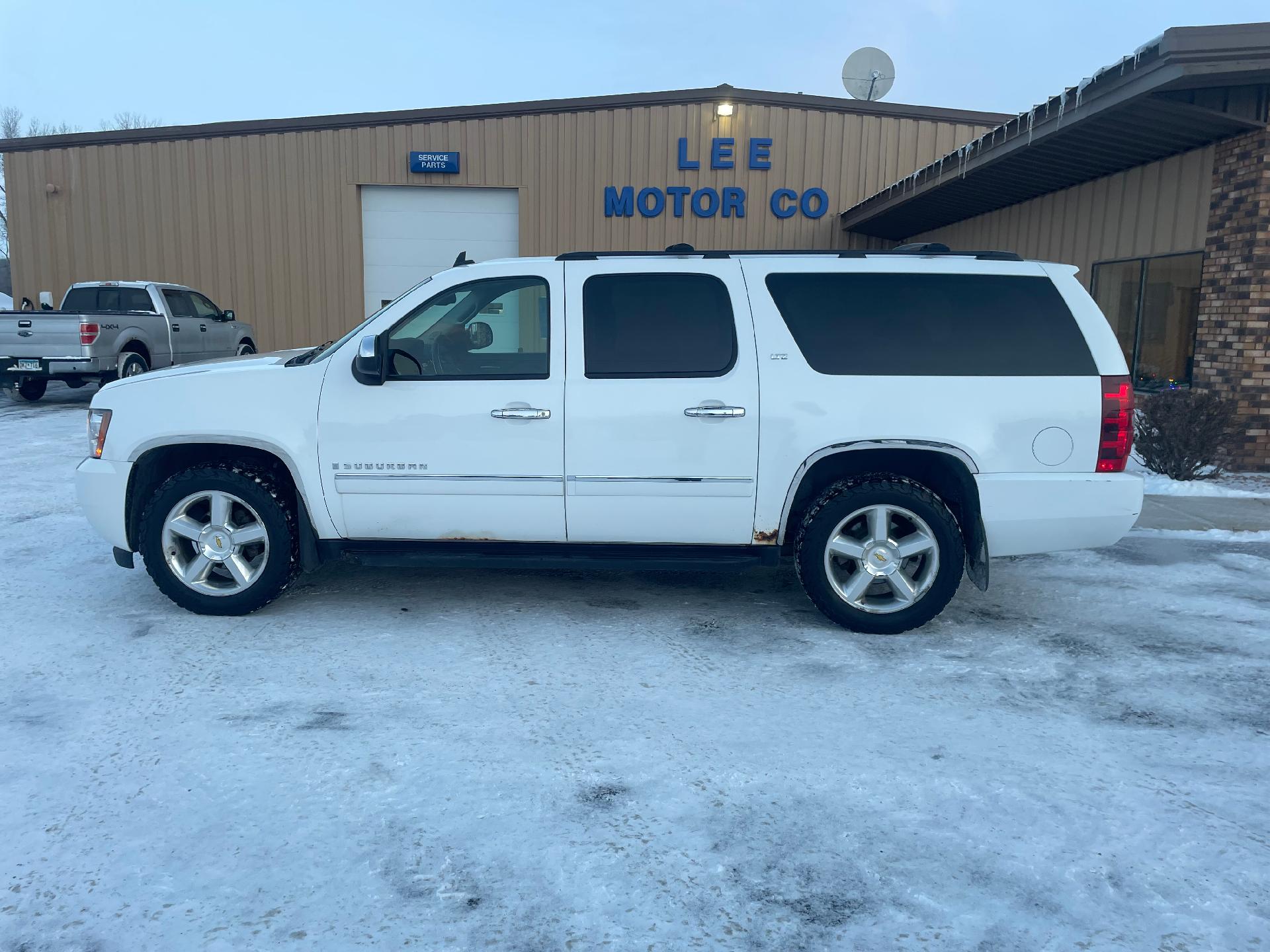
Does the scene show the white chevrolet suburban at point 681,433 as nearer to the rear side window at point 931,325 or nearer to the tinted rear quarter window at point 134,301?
the rear side window at point 931,325

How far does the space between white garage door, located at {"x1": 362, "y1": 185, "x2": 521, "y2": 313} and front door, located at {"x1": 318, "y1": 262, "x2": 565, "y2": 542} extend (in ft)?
48.8

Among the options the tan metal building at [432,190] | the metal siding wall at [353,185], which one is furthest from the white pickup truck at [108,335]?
the tan metal building at [432,190]

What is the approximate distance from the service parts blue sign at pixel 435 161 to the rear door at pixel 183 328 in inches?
201

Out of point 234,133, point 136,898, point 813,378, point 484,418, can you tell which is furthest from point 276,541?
point 234,133

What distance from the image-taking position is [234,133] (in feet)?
63.0

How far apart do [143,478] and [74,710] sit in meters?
1.63

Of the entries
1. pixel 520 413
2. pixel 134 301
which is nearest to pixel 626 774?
pixel 520 413

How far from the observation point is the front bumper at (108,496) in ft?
16.6

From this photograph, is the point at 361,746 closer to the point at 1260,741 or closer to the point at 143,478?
the point at 143,478

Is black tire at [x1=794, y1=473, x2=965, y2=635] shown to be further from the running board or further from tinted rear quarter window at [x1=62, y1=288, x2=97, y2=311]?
tinted rear quarter window at [x1=62, y1=288, x2=97, y2=311]

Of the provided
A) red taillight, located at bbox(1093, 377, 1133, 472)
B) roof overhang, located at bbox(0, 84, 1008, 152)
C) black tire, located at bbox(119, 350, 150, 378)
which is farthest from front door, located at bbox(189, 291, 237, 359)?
red taillight, located at bbox(1093, 377, 1133, 472)

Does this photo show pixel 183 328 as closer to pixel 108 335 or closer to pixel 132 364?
pixel 132 364

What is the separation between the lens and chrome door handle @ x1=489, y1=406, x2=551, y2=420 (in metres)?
4.82

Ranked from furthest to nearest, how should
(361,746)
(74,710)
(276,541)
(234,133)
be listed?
(234,133)
(276,541)
(74,710)
(361,746)
